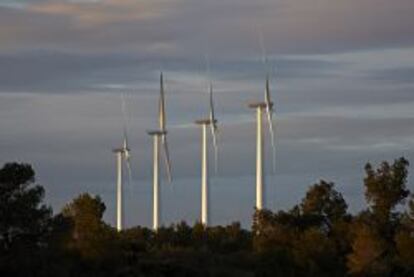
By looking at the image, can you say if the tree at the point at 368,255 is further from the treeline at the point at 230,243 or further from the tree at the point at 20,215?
the tree at the point at 20,215

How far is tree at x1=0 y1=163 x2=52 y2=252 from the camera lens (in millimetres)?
107625

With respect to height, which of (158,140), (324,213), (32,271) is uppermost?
(158,140)

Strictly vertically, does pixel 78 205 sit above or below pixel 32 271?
above

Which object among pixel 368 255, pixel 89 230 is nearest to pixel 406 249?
pixel 368 255

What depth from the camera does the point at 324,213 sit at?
13762 centimetres

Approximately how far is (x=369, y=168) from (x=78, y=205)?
84.6ft

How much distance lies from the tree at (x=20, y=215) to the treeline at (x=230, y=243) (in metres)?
0.07

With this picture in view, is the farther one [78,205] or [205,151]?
[205,151]

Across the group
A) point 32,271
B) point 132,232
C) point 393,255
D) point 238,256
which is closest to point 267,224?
point 238,256

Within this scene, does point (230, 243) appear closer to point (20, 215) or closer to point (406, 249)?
point (406, 249)

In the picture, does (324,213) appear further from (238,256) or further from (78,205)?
(78,205)

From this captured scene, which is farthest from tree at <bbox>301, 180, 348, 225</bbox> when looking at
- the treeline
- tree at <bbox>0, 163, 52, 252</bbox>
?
tree at <bbox>0, 163, 52, 252</bbox>

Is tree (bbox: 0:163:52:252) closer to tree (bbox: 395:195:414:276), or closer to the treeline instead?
the treeline

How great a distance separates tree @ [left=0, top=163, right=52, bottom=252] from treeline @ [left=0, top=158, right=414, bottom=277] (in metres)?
0.07
